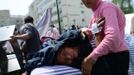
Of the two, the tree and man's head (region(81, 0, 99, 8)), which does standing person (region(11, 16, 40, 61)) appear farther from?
the tree

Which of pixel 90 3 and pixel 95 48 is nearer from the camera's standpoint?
pixel 95 48

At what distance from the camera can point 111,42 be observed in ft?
9.56

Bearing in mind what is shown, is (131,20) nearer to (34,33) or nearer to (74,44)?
(34,33)

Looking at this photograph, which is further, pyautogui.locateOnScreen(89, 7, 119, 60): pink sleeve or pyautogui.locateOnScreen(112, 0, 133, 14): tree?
pyautogui.locateOnScreen(112, 0, 133, 14): tree

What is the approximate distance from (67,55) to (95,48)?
240mm

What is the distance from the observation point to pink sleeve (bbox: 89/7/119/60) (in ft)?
9.39

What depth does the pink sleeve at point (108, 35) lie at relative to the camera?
2.86 meters

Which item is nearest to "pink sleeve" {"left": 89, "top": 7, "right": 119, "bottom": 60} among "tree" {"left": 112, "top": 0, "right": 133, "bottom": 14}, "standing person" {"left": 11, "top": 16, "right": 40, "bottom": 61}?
"standing person" {"left": 11, "top": 16, "right": 40, "bottom": 61}

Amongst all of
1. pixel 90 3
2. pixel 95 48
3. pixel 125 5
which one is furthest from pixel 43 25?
pixel 125 5

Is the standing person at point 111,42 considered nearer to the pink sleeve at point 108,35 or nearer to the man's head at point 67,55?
the pink sleeve at point 108,35

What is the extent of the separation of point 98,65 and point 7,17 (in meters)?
88.9

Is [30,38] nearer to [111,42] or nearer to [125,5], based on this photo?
[111,42]

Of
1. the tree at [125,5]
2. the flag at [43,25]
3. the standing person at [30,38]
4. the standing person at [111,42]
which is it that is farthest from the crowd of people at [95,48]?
the tree at [125,5]

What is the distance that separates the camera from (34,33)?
6582 millimetres
